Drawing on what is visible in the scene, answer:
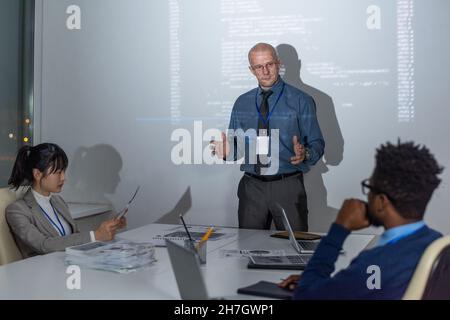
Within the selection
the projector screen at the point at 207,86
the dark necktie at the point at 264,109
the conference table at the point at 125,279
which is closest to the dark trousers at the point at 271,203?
the projector screen at the point at 207,86

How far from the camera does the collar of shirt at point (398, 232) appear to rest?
1303 millimetres

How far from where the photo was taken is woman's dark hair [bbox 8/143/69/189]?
2.48 meters

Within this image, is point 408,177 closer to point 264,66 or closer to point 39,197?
point 39,197

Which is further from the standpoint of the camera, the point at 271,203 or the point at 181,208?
the point at 181,208

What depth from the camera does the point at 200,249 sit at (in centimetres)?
195

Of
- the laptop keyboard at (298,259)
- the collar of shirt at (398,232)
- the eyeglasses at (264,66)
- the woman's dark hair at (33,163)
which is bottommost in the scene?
the laptop keyboard at (298,259)

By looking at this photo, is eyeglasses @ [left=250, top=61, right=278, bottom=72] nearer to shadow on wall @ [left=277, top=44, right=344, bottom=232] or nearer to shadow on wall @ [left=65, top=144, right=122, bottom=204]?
shadow on wall @ [left=277, top=44, right=344, bottom=232]

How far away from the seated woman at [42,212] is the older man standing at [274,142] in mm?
1048

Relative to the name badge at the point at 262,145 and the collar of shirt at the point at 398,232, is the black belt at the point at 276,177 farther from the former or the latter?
the collar of shirt at the point at 398,232

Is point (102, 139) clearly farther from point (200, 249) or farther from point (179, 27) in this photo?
point (200, 249)

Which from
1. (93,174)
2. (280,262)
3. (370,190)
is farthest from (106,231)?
(93,174)

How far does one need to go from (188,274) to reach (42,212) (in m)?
1.34

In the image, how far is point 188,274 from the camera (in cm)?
132
